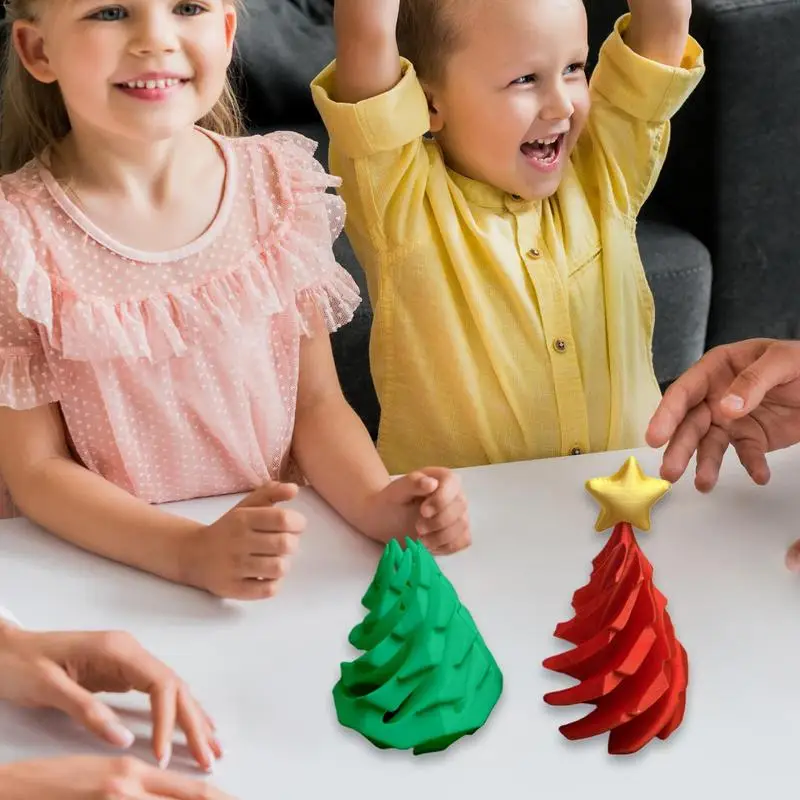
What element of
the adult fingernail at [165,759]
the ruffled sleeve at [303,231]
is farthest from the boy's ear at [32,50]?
the adult fingernail at [165,759]

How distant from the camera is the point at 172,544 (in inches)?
32.9

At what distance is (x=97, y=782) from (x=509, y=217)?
0.71m

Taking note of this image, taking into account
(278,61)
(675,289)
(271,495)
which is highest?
(271,495)

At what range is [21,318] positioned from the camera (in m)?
0.91

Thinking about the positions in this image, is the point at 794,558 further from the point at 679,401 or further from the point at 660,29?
the point at 660,29

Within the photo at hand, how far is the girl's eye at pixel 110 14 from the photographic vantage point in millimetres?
837

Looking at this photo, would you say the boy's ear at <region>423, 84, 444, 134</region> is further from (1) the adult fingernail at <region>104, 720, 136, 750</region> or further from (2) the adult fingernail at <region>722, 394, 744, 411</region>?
(1) the adult fingernail at <region>104, 720, 136, 750</region>

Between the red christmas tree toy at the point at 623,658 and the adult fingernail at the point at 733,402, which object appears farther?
the adult fingernail at the point at 733,402

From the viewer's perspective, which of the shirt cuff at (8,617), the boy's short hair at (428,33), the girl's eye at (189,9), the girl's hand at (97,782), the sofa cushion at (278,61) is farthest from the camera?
the sofa cushion at (278,61)

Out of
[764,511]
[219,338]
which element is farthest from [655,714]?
[219,338]

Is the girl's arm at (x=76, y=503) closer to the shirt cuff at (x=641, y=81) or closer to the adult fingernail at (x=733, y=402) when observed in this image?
the adult fingernail at (x=733, y=402)

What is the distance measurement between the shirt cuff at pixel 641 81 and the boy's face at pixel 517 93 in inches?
2.1

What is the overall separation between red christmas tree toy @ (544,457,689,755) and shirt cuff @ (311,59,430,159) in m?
0.45

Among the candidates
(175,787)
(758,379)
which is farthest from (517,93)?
(175,787)
